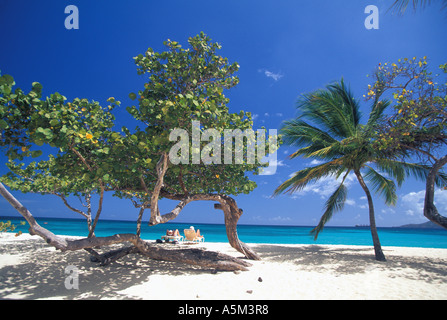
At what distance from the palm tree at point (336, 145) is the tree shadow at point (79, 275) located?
556cm

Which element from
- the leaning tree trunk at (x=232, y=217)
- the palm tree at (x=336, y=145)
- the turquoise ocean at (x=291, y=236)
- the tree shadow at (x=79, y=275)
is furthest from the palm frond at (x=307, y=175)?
the turquoise ocean at (x=291, y=236)

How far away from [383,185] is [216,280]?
8829mm

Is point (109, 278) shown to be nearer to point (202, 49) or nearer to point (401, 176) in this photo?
point (202, 49)

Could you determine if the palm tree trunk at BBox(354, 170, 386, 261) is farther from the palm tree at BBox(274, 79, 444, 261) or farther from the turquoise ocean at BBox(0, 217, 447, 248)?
the turquoise ocean at BBox(0, 217, 447, 248)

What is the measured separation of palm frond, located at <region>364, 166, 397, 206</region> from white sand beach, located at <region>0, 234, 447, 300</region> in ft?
12.5

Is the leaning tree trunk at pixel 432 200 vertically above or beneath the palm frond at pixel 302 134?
beneath

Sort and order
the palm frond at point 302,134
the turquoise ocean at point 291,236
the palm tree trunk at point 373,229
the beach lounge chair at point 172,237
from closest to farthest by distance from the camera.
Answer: the palm tree trunk at point 373,229 < the palm frond at point 302,134 < the beach lounge chair at point 172,237 < the turquoise ocean at point 291,236

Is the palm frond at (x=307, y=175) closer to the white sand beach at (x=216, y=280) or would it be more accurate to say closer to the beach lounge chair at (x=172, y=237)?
the white sand beach at (x=216, y=280)

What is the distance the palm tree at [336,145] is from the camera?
859cm

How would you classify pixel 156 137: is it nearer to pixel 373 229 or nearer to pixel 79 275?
pixel 79 275

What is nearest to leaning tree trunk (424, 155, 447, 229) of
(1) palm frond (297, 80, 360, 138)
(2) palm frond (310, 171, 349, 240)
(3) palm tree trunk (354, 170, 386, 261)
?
(3) palm tree trunk (354, 170, 386, 261)
